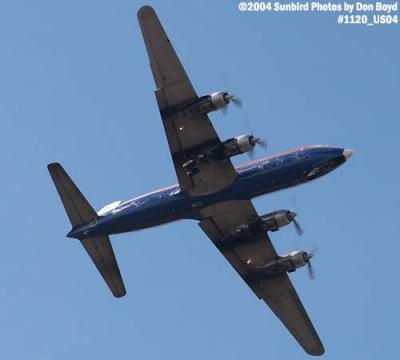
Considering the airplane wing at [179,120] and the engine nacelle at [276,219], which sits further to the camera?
the engine nacelle at [276,219]

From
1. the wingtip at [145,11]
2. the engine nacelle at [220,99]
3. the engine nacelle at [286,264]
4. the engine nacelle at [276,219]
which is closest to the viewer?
the wingtip at [145,11]

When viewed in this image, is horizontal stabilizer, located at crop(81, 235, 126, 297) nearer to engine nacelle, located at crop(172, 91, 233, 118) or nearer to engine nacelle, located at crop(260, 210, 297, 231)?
engine nacelle, located at crop(260, 210, 297, 231)

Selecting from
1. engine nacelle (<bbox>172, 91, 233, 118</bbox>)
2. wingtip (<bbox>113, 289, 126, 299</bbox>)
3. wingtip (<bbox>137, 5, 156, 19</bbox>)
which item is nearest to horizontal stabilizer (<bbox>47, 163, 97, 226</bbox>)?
wingtip (<bbox>113, 289, 126, 299</bbox>)

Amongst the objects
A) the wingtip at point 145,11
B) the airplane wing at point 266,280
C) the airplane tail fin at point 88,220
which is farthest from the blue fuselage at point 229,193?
the wingtip at point 145,11

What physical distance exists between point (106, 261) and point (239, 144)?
1434 cm

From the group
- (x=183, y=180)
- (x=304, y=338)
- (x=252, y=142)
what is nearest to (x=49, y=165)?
(x=183, y=180)

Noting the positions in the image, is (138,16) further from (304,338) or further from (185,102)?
(304,338)

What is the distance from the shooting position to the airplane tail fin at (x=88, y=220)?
66562 mm

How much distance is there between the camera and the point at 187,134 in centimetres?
6212

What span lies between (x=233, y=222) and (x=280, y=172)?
298 inches

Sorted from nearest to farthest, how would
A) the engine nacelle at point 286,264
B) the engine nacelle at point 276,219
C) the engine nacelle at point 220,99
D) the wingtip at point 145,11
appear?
the wingtip at point 145,11 < the engine nacelle at point 220,99 < the engine nacelle at point 276,219 < the engine nacelle at point 286,264

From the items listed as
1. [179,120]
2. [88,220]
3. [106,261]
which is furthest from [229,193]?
[106,261]

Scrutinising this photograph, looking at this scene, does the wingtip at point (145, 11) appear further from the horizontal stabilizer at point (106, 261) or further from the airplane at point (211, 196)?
the horizontal stabilizer at point (106, 261)

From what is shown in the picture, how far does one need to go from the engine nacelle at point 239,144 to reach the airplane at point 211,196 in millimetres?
63
